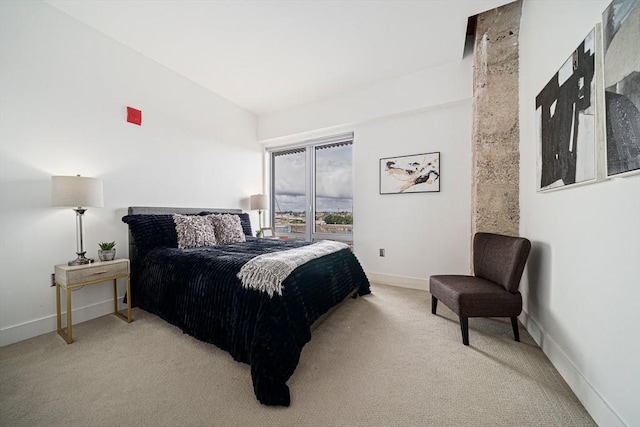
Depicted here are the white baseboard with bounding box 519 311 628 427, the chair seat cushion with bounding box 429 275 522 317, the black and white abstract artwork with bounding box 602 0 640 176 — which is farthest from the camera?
the chair seat cushion with bounding box 429 275 522 317

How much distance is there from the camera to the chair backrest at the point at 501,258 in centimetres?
179

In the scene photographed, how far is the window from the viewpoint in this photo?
13.5 ft

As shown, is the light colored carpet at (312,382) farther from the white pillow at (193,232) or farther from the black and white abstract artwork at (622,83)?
the black and white abstract artwork at (622,83)

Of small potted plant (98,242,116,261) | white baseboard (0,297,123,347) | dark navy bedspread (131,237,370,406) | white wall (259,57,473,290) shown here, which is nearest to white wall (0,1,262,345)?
white baseboard (0,297,123,347)

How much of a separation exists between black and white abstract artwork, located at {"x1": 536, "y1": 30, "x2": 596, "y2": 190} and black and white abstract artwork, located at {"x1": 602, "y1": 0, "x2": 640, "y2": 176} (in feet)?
0.46

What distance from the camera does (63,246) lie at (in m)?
2.20

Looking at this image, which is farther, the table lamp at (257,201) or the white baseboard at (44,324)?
the table lamp at (257,201)

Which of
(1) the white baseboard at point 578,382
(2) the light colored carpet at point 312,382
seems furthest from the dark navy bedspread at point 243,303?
(1) the white baseboard at point 578,382

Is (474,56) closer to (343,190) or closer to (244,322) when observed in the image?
(343,190)

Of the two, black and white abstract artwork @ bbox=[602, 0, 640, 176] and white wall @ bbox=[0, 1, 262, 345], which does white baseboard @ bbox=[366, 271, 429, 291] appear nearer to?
black and white abstract artwork @ bbox=[602, 0, 640, 176]

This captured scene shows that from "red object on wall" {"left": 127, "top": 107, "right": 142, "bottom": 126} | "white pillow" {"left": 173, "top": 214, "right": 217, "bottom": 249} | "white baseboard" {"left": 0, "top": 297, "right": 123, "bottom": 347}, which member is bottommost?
"white baseboard" {"left": 0, "top": 297, "right": 123, "bottom": 347}

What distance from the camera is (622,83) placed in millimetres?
995

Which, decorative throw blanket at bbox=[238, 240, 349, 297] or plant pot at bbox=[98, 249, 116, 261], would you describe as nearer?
decorative throw blanket at bbox=[238, 240, 349, 297]

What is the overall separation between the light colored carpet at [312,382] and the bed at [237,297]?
0.14m
